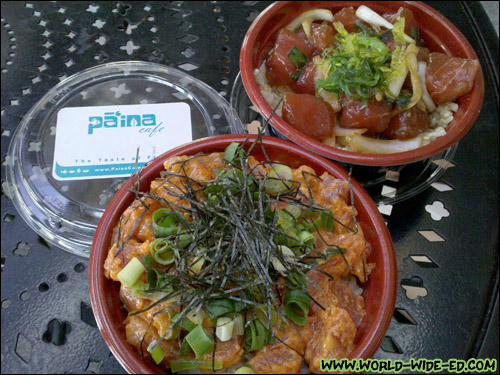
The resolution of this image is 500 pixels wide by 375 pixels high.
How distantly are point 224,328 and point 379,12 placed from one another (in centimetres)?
179

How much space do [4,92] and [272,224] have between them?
160 centimetres

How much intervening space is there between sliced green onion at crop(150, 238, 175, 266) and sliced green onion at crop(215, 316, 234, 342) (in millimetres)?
239

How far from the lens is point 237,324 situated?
1208mm

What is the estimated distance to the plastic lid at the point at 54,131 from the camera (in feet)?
5.51

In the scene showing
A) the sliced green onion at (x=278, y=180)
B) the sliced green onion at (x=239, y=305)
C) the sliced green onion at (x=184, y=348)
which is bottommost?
the sliced green onion at (x=184, y=348)

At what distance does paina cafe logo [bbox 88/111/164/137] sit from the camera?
186cm

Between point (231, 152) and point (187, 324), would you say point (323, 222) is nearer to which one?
point (231, 152)

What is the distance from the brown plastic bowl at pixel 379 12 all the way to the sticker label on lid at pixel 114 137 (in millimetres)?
392

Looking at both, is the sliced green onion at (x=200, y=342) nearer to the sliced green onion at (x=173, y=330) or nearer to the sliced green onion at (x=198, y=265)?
the sliced green onion at (x=173, y=330)

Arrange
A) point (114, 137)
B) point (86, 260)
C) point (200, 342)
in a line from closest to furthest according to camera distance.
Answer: point (200, 342) → point (86, 260) → point (114, 137)

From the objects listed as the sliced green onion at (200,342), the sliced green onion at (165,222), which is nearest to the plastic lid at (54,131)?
the sliced green onion at (165,222)

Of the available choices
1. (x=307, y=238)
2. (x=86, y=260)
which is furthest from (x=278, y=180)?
(x=86, y=260)

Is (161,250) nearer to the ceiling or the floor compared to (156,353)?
nearer to the ceiling

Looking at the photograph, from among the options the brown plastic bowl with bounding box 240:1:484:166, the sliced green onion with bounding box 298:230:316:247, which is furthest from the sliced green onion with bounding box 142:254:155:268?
the brown plastic bowl with bounding box 240:1:484:166
